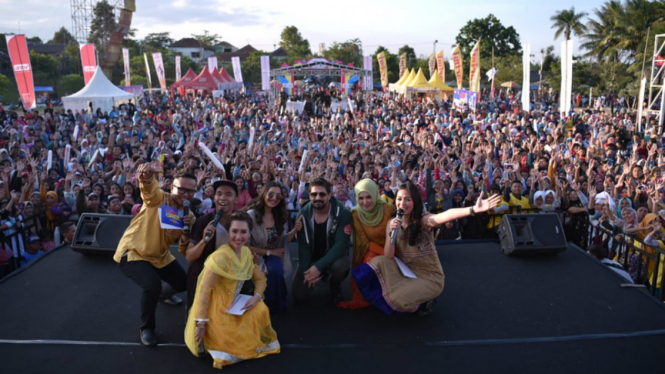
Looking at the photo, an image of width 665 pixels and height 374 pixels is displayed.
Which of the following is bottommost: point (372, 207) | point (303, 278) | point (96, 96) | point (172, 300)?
point (172, 300)

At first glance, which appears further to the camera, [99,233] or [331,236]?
[99,233]

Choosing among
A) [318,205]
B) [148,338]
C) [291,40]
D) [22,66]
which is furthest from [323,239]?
[291,40]

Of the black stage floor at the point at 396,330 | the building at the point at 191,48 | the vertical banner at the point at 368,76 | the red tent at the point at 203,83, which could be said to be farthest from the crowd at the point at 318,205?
the building at the point at 191,48

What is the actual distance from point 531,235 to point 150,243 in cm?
374

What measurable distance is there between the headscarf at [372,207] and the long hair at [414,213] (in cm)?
30

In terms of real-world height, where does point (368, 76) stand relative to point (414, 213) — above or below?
above

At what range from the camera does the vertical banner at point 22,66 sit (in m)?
14.4

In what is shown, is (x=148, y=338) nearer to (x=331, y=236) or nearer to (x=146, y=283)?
(x=146, y=283)

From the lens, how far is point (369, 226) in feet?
13.0

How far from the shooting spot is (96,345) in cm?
336

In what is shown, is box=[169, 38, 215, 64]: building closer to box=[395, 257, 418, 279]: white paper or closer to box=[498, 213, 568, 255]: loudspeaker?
box=[498, 213, 568, 255]: loudspeaker

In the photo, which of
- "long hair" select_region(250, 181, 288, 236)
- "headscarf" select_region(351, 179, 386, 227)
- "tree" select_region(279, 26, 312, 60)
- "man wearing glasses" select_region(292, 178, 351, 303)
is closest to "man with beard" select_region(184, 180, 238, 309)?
"long hair" select_region(250, 181, 288, 236)

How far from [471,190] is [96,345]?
4832 mm

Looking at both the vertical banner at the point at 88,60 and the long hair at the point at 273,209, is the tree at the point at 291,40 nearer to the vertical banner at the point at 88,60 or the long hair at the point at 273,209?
the vertical banner at the point at 88,60
